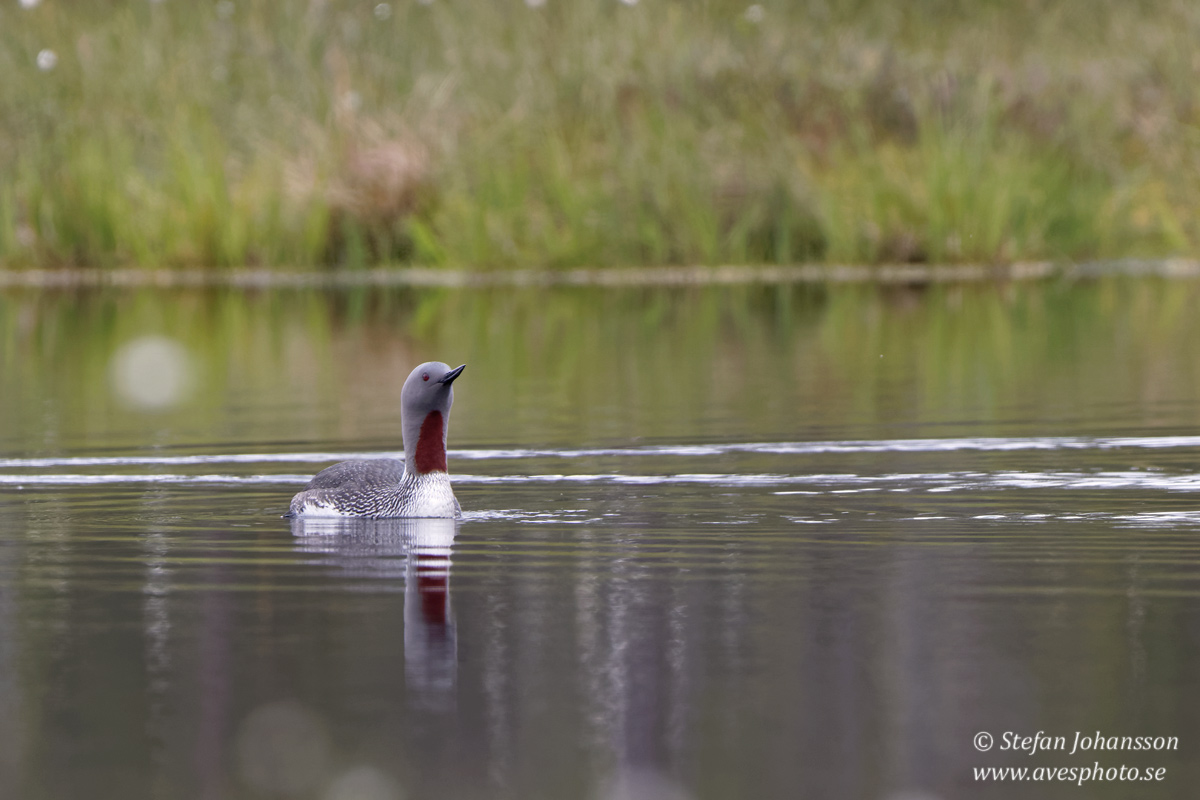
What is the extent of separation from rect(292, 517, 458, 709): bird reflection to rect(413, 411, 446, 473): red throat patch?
226 millimetres

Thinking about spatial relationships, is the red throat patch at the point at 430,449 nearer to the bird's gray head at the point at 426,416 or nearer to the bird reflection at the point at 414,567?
the bird's gray head at the point at 426,416

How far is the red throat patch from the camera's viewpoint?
912cm

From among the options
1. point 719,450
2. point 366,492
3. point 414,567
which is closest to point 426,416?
point 366,492

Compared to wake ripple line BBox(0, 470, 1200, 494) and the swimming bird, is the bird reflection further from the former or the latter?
wake ripple line BBox(0, 470, 1200, 494)

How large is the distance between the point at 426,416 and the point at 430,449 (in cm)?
15

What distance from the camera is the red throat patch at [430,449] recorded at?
29.9ft

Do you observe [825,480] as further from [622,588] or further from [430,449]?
[622,588]

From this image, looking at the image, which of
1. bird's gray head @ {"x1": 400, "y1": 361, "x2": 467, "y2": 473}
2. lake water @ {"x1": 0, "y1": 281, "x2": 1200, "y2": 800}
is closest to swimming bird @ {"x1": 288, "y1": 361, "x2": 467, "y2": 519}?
bird's gray head @ {"x1": 400, "y1": 361, "x2": 467, "y2": 473}

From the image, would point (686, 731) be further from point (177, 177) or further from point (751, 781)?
point (177, 177)

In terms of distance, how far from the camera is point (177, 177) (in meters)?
27.6

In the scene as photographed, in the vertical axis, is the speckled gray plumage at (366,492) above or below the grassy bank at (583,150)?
below

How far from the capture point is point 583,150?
27.6 m

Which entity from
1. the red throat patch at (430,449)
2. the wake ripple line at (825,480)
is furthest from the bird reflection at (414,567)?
the wake ripple line at (825,480)

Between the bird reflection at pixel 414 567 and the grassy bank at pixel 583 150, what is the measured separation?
57.6ft
